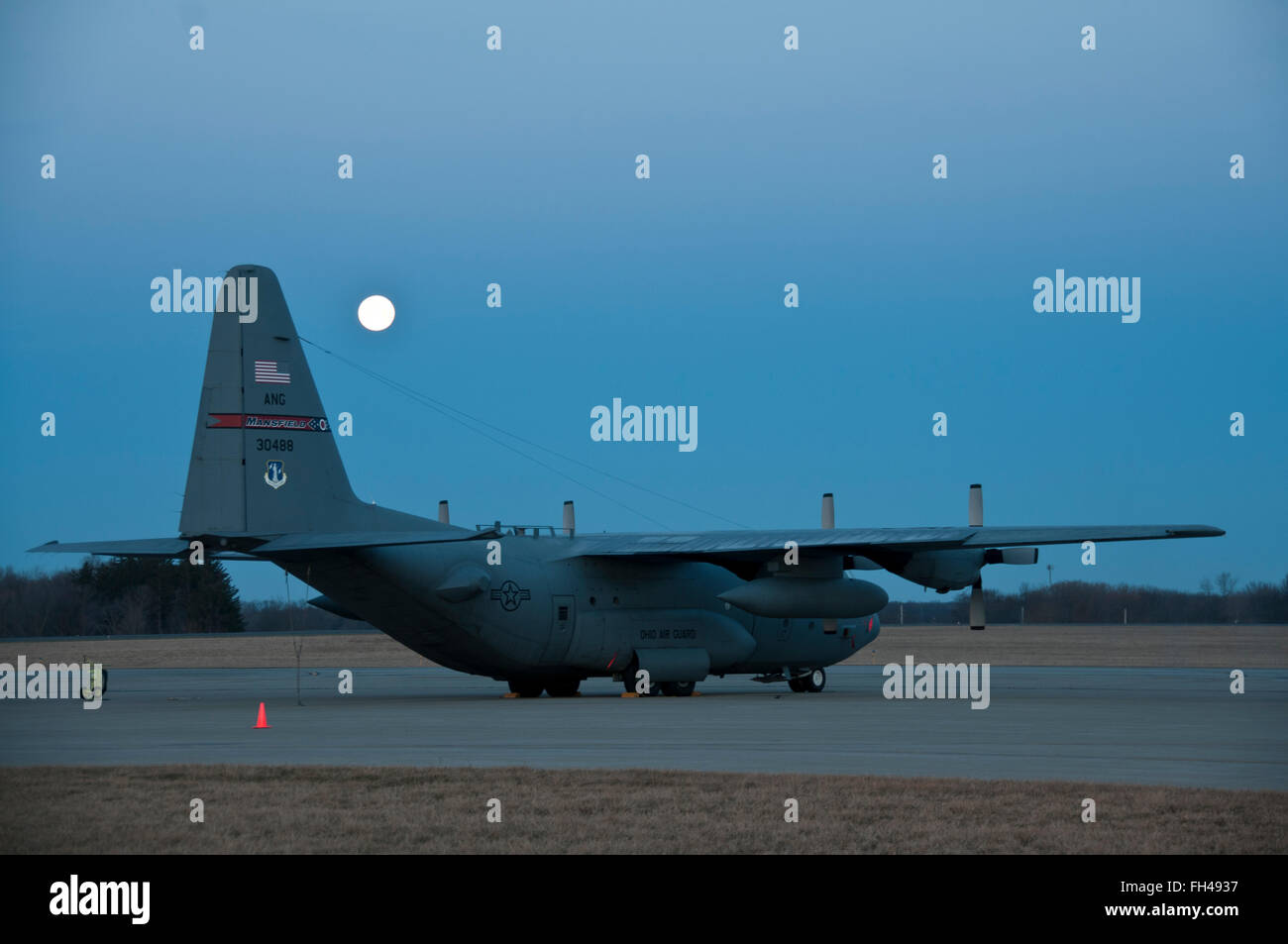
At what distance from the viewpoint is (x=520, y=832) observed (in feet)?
41.4

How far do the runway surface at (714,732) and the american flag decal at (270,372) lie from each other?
6.67 meters

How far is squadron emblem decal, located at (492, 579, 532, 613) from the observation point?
3058 centimetres

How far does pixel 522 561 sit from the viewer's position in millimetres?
31531

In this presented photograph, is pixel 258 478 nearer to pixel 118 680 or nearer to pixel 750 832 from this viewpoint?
pixel 750 832

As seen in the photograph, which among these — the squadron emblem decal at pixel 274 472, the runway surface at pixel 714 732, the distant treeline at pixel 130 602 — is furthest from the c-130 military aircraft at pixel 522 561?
the distant treeline at pixel 130 602

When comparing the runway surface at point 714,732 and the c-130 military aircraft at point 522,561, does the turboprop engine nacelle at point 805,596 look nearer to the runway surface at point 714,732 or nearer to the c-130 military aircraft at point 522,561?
the c-130 military aircraft at point 522,561

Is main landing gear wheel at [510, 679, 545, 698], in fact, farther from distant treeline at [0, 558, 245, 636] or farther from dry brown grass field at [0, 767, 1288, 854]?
distant treeline at [0, 558, 245, 636]

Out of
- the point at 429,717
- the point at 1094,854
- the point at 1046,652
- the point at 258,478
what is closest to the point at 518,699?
the point at 429,717

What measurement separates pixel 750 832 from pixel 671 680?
21.0 metres

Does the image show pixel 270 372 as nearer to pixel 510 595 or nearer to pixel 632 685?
pixel 510 595

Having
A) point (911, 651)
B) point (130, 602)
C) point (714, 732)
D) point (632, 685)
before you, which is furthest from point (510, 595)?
point (130, 602)

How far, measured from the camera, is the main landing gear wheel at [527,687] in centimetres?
3334

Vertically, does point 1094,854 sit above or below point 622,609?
below
